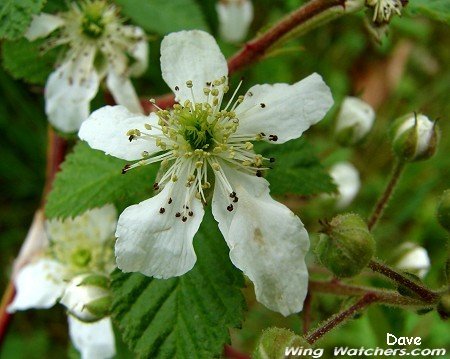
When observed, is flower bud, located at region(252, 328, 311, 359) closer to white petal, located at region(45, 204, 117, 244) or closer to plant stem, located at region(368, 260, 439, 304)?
plant stem, located at region(368, 260, 439, 304)

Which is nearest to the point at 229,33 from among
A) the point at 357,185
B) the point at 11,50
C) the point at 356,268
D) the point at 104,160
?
the point at 357,185

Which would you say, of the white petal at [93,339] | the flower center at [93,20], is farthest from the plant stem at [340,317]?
the flower center at [93,20]

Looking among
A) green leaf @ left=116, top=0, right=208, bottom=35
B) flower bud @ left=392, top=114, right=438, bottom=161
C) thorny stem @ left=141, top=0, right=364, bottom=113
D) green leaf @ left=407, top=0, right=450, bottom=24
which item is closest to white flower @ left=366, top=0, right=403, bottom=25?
thorny stem @ left=141, top=0, right=364, bottom=113

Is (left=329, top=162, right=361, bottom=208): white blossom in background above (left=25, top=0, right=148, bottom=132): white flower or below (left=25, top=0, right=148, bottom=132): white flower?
below

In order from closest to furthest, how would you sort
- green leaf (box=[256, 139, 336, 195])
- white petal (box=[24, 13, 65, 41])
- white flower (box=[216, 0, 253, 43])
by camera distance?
1. green leaf (box=[256, 139, 336, 195])
2. white petal (box=[24, 13, 65, 41])
3. white flower (box=[216, 0, 253, 43])

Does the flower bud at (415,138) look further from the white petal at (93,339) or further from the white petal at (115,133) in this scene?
the white petal at (93,339)

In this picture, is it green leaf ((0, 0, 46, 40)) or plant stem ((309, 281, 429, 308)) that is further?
green leaf ((0, 0, 46, 40))

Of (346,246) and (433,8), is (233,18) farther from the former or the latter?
(346,246)
